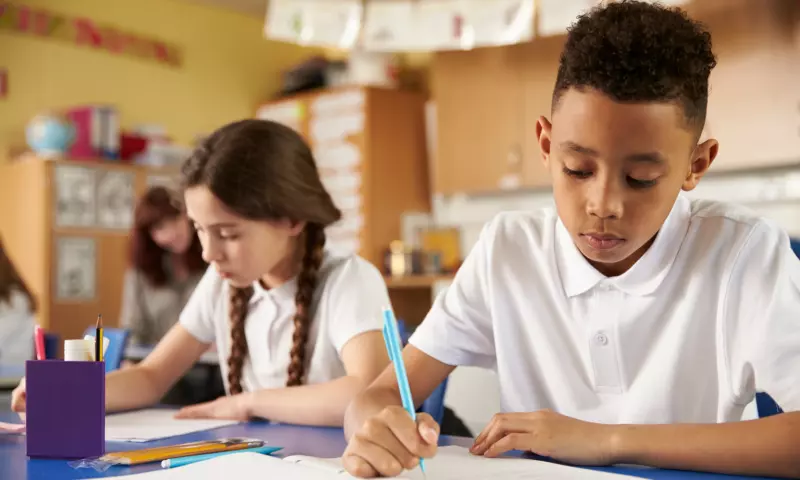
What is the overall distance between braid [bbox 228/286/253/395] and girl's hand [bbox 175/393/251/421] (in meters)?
0.26

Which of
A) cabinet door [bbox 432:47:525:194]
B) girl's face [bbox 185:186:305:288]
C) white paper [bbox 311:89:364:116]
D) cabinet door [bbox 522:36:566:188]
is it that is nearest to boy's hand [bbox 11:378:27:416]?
girl's face [bbox 185:186:305:288]

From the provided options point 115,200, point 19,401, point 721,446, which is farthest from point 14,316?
point 721,446

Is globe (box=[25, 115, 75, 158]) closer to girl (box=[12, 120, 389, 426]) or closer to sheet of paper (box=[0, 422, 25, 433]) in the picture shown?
girl (box=[12, 120, 389, 426])

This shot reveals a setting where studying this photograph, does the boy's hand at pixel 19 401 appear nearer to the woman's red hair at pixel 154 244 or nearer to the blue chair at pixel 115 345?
the blue chair at pixel 115 345

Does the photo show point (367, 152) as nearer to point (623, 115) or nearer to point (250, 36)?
point (250, 36)

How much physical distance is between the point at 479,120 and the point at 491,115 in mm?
82

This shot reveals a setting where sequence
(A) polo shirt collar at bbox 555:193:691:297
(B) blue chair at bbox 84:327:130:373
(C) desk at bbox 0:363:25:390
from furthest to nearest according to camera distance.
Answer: (B) blue chair at bbox 84:327:130:373
(C) desk at bbox 0:363:25:390
(A) polo shirt collar at bbox 555:193:691:297

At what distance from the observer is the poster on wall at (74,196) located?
15.4ft

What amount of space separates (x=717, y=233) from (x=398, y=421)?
552 millimetres

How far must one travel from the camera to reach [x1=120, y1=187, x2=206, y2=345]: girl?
4074 mm

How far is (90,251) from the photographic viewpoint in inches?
189

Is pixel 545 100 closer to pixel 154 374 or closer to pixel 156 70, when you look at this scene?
pixel 156 70

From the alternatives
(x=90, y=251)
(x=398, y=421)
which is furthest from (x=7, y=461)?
(x=90, y=251)

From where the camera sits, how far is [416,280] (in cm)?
492
